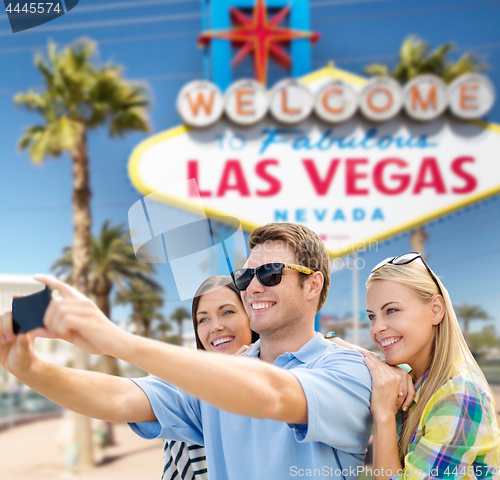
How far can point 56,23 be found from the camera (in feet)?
40.3

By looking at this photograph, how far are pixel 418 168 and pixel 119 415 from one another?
8800mm

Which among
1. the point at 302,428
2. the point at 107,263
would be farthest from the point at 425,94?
the point at 302,428

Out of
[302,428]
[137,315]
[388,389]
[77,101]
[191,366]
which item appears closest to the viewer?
[191,366]

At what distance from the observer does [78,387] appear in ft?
6.03

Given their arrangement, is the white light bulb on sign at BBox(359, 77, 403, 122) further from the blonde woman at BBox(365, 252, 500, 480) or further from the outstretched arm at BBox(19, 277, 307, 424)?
the outstretched arm at BBox(19, 277, 307, 424)

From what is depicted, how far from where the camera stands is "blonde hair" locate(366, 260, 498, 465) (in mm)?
1812

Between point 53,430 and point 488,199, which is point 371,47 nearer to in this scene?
point 488,199

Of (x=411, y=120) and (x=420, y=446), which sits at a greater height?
(x=411, y=120)

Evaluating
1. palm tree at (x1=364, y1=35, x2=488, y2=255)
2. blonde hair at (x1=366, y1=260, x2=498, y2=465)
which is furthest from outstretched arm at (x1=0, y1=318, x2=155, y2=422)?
palm tree at (x1=364, y1=35, x2=488, y2=255)

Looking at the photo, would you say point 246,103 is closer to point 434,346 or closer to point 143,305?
point 143,305

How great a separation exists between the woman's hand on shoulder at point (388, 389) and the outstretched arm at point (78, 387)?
0.86m

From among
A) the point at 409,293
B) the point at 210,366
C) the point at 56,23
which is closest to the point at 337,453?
the point at 409,293

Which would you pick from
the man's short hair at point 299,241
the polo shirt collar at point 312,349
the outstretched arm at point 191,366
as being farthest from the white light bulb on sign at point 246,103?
the outstretched arm at point 191,366

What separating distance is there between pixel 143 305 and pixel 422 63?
822 cm
